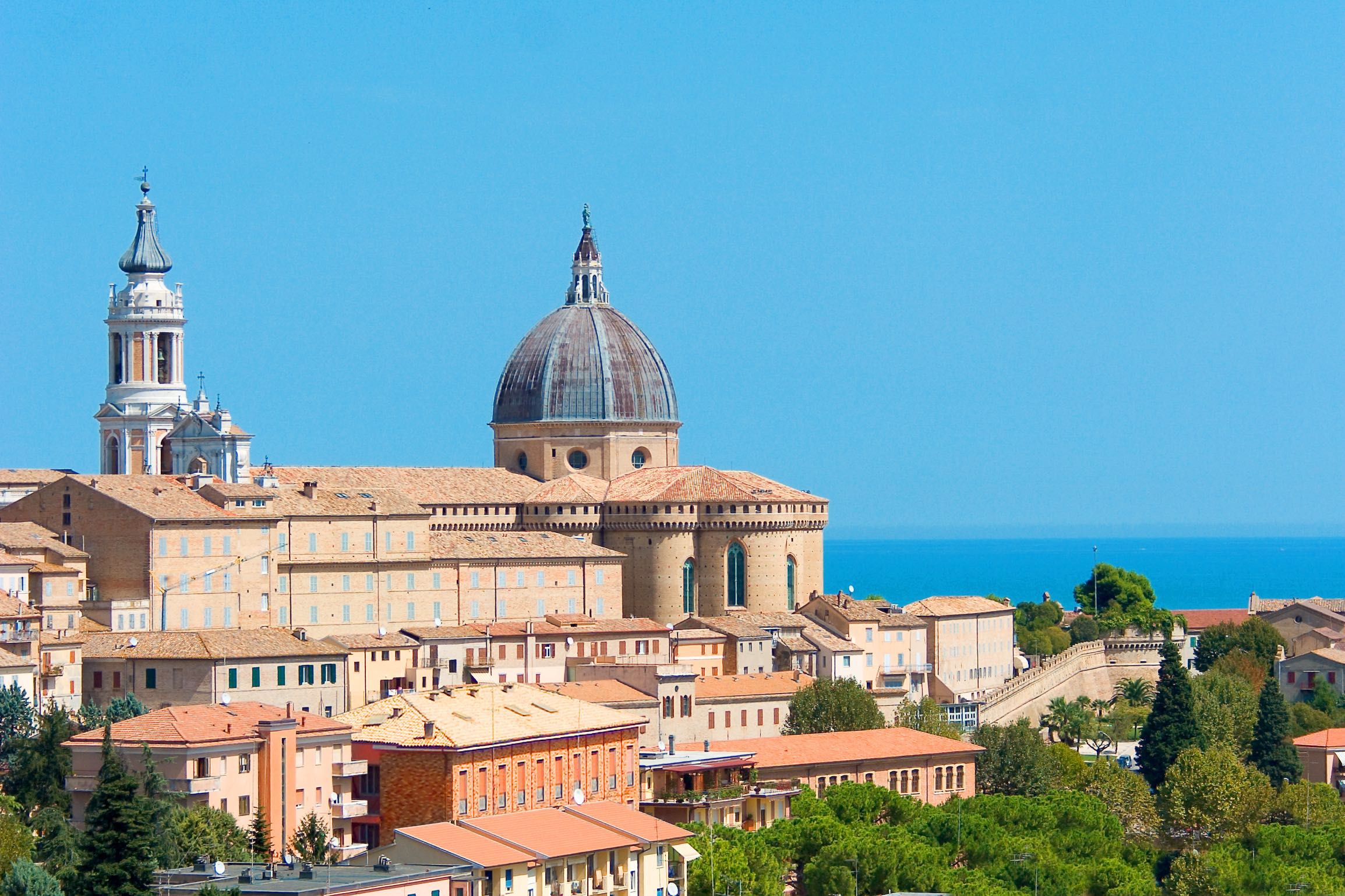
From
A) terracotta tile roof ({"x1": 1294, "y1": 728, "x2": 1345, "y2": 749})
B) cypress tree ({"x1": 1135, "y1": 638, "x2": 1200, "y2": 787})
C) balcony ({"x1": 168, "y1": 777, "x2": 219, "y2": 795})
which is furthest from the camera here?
terracotta tile roof ({"x1": 1294, "y1": 728, "x2": 1345, "y2": 749})

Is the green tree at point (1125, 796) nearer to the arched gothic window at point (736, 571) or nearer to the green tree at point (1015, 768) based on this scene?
the green tree at point (1015, 768)

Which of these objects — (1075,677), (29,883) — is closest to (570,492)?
(1075,677)

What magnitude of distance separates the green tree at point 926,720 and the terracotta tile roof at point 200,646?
19.3m

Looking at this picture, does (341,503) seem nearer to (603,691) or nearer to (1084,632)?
(603,691)

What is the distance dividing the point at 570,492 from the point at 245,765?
1278 inches

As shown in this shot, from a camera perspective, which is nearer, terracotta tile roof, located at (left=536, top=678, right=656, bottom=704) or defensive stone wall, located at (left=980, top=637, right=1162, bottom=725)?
terracotta tile roof, located at (left=536, top=678, right=656, bottom=704)

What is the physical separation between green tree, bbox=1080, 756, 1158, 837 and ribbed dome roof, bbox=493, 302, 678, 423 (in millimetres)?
23428

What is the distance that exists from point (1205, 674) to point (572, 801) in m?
38.1

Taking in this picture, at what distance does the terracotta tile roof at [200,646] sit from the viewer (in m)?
69.2

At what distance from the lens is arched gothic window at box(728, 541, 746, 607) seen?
91.6m

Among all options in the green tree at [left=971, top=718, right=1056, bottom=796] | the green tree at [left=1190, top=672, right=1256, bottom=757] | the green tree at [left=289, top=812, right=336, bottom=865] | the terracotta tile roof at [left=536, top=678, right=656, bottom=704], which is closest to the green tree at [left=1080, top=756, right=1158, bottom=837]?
the green tree at [left=971, top=718, right=1056, bottom=796]

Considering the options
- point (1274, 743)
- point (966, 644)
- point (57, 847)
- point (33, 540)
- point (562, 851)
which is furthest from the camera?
point (966, 644)

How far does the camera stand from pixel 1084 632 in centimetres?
11731

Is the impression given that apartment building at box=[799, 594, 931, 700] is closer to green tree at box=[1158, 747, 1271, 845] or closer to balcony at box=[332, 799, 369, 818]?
green tree at box=[1158, 747, 1271, 845]
